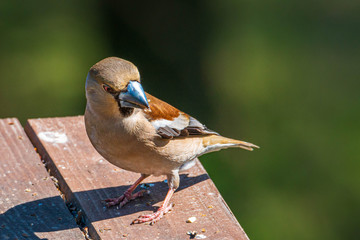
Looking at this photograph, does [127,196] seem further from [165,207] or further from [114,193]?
[165,207]

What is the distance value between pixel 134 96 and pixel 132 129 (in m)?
0.33

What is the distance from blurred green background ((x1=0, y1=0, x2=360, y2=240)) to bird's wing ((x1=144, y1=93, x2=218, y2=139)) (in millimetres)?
3011

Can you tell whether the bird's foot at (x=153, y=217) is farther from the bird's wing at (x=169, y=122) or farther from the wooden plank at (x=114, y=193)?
the bird's wing at (x=169, y=122)

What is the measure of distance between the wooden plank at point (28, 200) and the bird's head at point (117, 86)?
65 cm

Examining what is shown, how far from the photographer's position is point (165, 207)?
138 inches

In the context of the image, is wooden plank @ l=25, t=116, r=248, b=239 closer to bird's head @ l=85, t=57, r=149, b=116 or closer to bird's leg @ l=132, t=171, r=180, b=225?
bird's leg @ l=132, t=171, r=180, b=225

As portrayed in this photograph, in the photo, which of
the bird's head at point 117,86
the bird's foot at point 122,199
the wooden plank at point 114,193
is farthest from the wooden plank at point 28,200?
the bird's head at point 117,86

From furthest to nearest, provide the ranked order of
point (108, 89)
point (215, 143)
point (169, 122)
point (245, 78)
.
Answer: point (245, 78) → point (215, 143) → point (169, 122) → point (108, 89)

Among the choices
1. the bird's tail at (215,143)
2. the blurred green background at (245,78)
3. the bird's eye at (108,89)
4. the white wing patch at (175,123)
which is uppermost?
the bird's eye at (108,89)

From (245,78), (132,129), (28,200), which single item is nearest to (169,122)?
(132,129)

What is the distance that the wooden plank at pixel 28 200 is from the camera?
3.15 metres

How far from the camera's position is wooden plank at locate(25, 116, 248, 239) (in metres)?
3.30

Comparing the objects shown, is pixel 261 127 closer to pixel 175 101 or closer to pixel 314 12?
pixel 175 101

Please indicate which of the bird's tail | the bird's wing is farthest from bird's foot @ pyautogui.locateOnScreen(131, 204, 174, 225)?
the bird's tail
